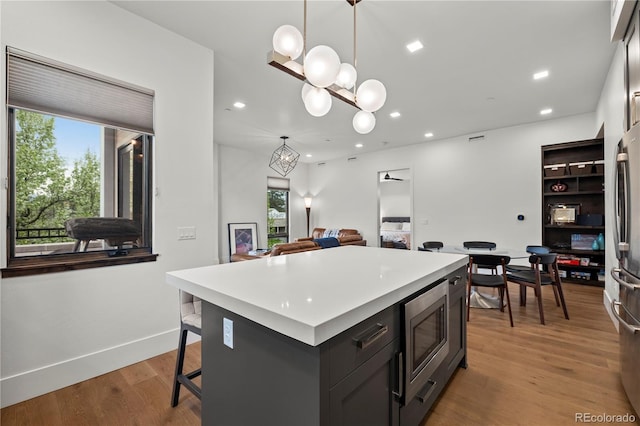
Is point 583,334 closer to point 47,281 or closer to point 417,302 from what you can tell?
point 417,302

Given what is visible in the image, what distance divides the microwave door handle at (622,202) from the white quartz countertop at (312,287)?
36.6 inches

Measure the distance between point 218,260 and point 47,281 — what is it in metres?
4.88

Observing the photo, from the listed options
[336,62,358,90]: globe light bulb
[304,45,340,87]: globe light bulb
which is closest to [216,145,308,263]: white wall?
[336,62,358,90]: globe light bulb

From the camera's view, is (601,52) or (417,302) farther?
(601,52)

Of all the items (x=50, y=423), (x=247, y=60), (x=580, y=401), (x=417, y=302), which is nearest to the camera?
(x=417, y=302)

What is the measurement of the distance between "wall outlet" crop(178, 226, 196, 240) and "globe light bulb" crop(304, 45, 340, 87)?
Answer: 1.79 meters

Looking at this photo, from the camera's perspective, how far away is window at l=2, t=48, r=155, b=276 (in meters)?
1.83

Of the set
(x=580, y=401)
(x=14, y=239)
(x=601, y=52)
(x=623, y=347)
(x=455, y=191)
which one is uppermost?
(x=601, y=52)

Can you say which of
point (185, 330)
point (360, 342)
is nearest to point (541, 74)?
point (360, 342)

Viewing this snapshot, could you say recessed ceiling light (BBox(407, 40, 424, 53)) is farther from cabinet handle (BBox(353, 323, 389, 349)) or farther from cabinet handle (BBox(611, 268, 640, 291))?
cabinet handle (BBox(353, 323, 389, 349))

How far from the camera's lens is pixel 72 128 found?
2051mm

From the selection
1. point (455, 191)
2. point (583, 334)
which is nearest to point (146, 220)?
point (583, 334)

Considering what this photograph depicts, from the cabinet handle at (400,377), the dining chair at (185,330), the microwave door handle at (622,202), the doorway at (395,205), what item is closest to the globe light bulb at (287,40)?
the dining chair at (185,330)

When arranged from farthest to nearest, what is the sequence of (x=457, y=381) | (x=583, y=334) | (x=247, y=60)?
(x=247, y=60) → (x=583, y=334) → (x=457, y=381)
